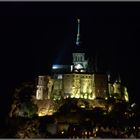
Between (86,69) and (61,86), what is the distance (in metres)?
3.25

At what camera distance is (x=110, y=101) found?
24.8 meters

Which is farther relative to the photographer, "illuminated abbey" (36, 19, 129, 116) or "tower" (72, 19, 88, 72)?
"tower" (72, 19, 88, 72)

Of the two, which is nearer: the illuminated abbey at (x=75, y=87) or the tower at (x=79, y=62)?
the illuminated abbey at (x=75, y=87)

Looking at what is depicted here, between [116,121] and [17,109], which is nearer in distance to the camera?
[116,121]

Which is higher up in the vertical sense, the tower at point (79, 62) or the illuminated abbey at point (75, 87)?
the tower at point (79, 62)

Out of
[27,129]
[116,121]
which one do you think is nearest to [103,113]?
[116,121]

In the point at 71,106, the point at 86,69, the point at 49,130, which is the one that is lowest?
the point at 49,130

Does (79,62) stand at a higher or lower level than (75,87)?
higher

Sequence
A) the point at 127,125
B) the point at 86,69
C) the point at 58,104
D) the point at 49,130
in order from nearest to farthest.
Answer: the point at 49,130
the point at 127,125
the point at 58,104
the point at 86,69

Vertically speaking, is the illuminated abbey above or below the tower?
below

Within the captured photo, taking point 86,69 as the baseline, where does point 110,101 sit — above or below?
below

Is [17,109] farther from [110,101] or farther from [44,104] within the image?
[110,101]

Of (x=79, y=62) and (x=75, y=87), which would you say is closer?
(x=75, y=87)

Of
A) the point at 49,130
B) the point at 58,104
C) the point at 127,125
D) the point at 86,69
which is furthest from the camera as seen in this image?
the point at 86,69
